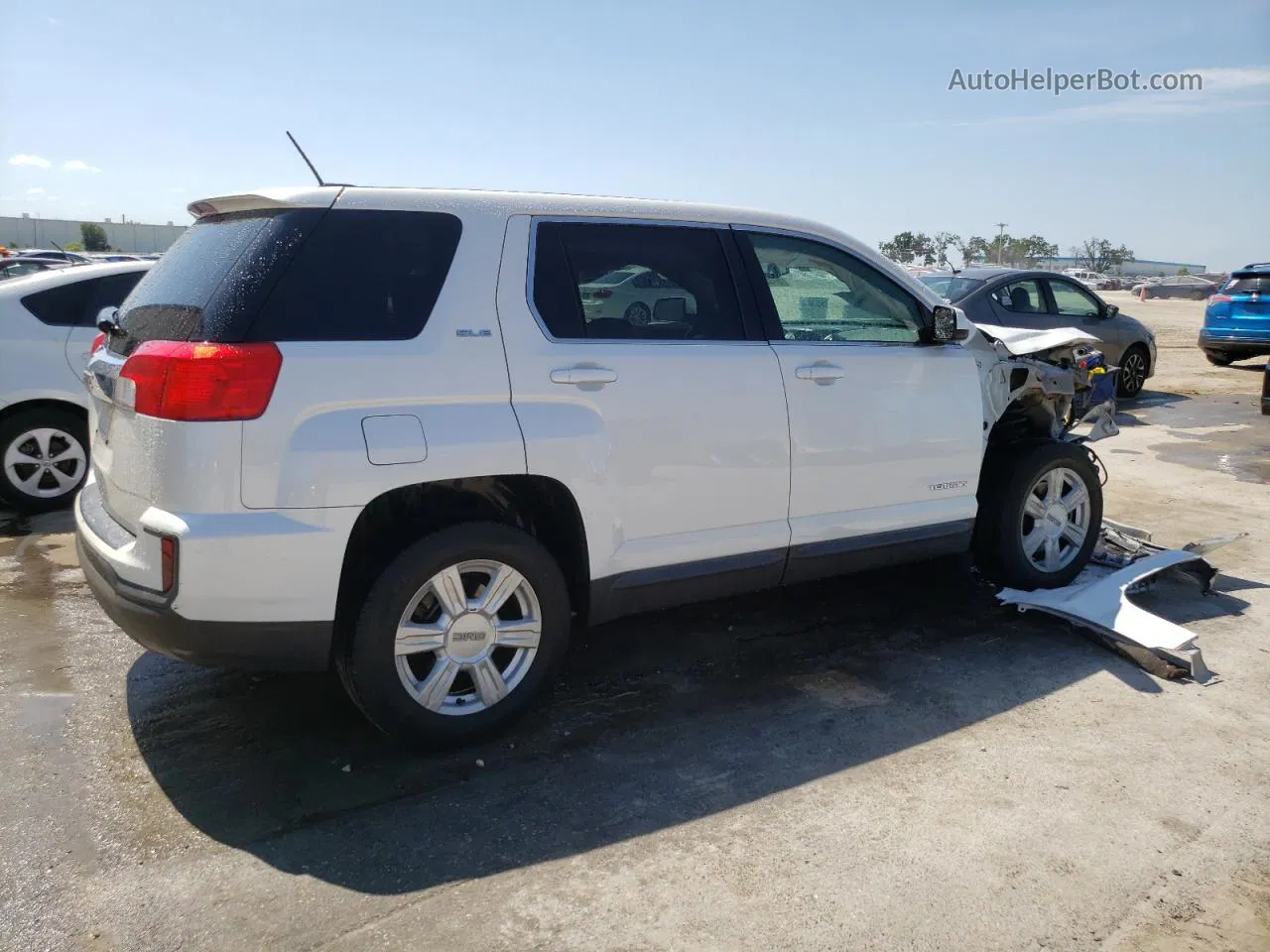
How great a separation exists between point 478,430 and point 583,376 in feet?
1.56

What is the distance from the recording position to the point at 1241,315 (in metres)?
15.9

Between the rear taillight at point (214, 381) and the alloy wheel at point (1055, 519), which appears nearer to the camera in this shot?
the rear taillight at point (214, 381)

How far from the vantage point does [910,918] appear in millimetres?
2750

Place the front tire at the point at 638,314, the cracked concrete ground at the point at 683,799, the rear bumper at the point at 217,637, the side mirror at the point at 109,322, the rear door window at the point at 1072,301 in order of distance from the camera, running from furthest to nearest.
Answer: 1. the rear door window at the point at 1072,301
2. the front tire at the point at 638,314
3. the side mirror at the point at 109,322
4. the rear bumper at the point at 217,637
5. the cracked concrete ground at the point at 683,799

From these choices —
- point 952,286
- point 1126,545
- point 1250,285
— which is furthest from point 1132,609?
point 1250,285

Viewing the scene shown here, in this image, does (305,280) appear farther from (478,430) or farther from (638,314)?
Result: (638,314)

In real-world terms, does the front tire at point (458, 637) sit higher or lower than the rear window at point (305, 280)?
lower

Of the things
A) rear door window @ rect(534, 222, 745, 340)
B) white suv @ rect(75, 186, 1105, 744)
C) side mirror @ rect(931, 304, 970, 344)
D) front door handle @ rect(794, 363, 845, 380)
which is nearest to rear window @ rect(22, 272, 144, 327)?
white suv @ rect(75, 186, 1105, 744)

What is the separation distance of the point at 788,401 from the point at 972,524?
146 cm

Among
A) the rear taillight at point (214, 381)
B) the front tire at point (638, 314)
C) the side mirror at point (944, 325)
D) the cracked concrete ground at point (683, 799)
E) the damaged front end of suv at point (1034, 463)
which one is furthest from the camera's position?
the damaged front end of suv at point (1034, 463)

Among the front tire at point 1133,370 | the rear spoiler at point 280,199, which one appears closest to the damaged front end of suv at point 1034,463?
the rear spoiler at point 280,199

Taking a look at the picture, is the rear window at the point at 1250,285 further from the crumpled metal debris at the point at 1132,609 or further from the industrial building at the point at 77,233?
the industrial building at the point at 77,233

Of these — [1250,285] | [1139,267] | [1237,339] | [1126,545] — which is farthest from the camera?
[1139,267]

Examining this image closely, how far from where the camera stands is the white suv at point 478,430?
315 centimetres
